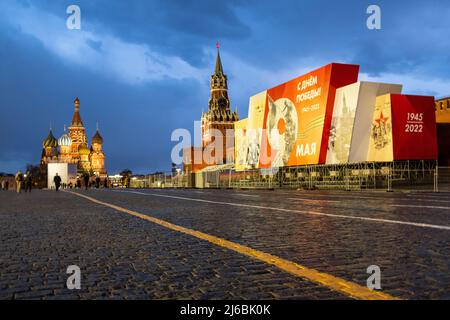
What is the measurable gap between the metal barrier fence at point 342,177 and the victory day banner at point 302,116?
43.9 inches

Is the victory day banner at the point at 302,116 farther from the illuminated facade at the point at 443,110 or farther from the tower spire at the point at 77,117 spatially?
the tower spire at the point at 77,117

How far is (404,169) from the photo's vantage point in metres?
35.2

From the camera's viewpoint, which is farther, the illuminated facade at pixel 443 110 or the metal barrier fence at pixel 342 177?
the illuminated facade at pixel 443 110

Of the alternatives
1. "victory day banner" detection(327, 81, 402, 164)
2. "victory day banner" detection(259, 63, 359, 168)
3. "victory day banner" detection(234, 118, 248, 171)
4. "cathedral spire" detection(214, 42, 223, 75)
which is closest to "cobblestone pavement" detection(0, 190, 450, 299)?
"victory day banner" detection(327, 81, 402, 164)

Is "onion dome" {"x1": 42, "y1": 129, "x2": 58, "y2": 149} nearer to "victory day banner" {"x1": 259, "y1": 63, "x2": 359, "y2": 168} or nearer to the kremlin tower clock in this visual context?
the kremlin tower clock

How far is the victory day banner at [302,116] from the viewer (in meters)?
36.4

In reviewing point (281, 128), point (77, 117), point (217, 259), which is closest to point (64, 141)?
point (77, 117)

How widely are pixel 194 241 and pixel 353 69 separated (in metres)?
33.9

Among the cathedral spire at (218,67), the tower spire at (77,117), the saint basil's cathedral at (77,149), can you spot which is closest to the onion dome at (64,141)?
the saint basil's cathedral at (77,149)

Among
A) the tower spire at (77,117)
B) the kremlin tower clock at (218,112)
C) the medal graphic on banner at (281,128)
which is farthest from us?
the tower spire at (77,117)
